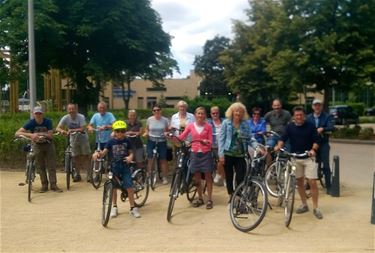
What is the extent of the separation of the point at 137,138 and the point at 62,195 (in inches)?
72.2

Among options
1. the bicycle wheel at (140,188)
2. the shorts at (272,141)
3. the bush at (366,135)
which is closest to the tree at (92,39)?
the bush at (366,135)

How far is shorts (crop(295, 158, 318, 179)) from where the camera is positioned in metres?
8.05

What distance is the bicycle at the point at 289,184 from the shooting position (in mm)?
7371

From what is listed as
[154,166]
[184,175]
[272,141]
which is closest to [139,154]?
[154,166]

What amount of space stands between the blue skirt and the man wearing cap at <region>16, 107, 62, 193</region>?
3.28 meters

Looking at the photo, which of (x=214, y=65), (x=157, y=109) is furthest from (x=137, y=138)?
(x=214, y=65)

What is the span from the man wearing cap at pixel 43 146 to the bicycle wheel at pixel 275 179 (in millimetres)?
4141

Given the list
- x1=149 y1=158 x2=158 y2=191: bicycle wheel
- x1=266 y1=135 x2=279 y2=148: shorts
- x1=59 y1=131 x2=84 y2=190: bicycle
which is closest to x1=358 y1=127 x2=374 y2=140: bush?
x1=266 y1=135 x2=279 y2=148: shorts

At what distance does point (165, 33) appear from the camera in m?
27.9

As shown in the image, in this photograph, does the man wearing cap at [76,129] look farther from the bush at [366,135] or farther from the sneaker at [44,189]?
the bush at [366,135]

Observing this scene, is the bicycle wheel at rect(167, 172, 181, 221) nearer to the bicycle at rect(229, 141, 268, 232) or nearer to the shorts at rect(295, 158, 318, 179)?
the bicycle at rect(229, 141, 268, 232)

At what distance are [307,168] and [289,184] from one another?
73 centimetres

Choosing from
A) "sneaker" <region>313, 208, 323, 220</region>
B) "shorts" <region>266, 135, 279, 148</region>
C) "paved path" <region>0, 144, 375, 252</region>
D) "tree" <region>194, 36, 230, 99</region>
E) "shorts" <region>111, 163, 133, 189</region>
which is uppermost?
"tree" <region>194, 36, 230, 99</region>

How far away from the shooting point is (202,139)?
336 inches
